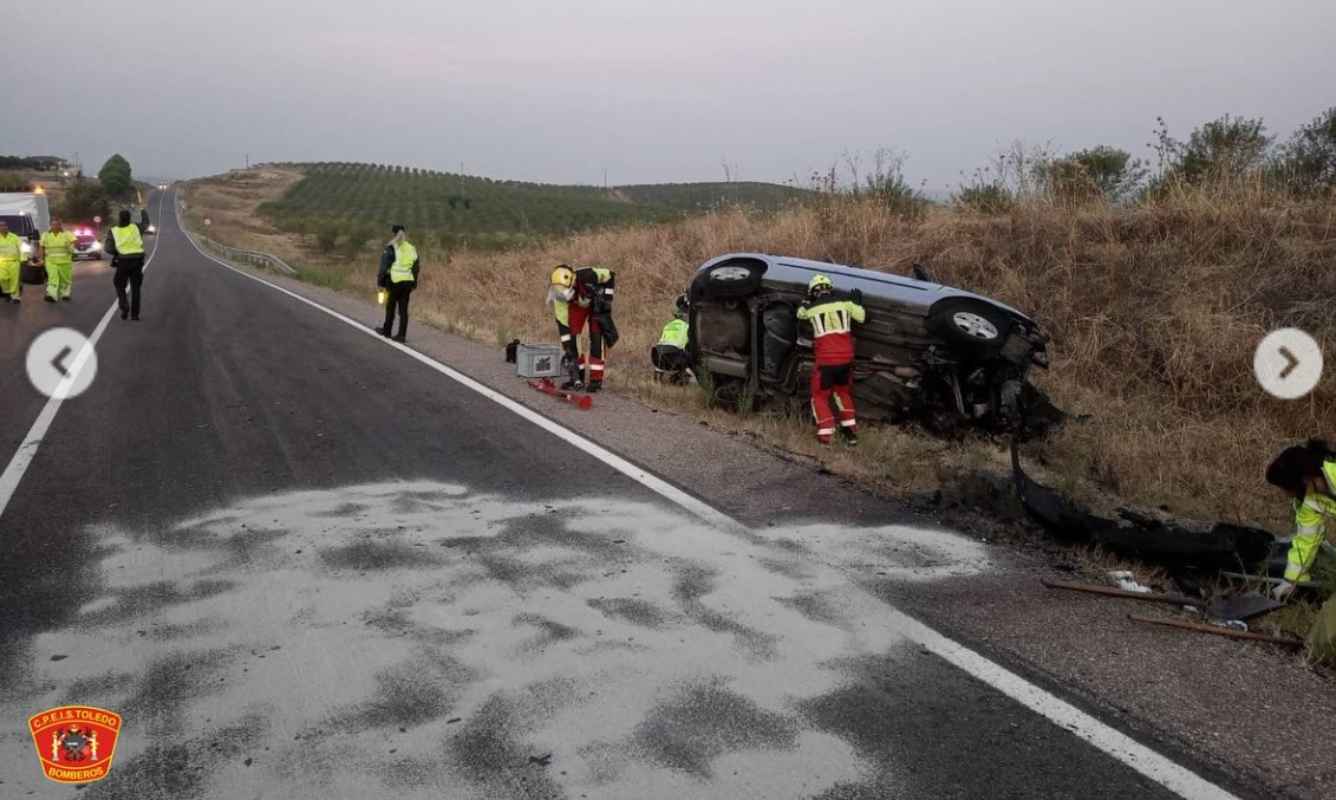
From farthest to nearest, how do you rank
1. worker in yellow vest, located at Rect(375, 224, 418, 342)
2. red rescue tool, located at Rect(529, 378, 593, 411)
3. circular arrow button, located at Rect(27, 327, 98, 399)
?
1. worker in yellow vest, located at Rect(375, 224, 418, 342)
2. circular arrow button, located at Rect(27, 327, 98, 399)
3. red rescue tool, located at Rect(529, 378, 593, 411)

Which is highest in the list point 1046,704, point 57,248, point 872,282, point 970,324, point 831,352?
point 872,282

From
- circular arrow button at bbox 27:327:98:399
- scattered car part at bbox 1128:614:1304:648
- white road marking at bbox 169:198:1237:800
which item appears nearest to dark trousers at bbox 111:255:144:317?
circular arrow button at bbox 27:327:98:399

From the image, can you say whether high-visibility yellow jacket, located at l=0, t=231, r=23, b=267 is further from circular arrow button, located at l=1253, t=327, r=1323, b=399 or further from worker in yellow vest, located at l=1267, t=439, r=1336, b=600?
worker in yellow vest, located at l=1267, t=439, r=1336, b=600

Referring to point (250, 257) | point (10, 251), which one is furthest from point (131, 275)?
point (250, 257)

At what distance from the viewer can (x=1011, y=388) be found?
25.9 feet

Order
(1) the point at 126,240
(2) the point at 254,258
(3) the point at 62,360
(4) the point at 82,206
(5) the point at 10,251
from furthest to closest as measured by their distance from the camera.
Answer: (4) the point at 82,206, (2) the point at 254,258, (5) the point at 10,251, (1) the point at 126,240, (3) the point at 62,360

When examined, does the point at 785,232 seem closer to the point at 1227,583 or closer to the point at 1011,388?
the point at 1011,388

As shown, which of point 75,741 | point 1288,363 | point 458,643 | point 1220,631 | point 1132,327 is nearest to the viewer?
point 75,741

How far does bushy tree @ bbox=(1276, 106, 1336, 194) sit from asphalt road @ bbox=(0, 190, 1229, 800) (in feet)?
29.1

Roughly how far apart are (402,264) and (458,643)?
408 inches

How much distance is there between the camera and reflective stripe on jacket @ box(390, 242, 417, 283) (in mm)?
13391

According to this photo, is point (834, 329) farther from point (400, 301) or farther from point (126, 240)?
point (126, 240)

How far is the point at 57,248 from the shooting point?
1842 cm

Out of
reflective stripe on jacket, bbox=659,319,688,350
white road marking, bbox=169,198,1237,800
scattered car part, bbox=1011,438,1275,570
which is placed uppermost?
reflective stripe on jacket, bbox=659,319,688,350
